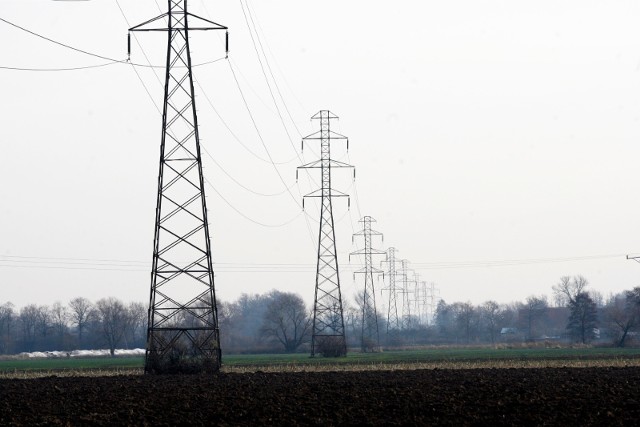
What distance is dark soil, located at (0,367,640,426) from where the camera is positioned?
25969 mm

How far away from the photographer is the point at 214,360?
Result: 160ft

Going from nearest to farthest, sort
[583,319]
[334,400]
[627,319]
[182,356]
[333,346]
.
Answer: [334,400], [182,356], [333,346], [627,319], [583,319]

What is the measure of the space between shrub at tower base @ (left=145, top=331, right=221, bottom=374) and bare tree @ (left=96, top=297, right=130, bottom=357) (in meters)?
114

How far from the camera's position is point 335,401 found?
3050 cm

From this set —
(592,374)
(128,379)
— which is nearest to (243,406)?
(128,379)

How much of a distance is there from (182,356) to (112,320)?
128 meters

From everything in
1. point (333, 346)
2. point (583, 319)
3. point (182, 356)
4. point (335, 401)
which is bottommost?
point (335, 401)

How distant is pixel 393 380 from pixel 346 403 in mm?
9741

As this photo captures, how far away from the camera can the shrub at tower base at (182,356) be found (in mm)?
47781

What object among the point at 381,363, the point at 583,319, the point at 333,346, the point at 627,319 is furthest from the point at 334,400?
the point at 583,319

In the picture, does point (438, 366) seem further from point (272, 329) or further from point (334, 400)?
point (272, 329)

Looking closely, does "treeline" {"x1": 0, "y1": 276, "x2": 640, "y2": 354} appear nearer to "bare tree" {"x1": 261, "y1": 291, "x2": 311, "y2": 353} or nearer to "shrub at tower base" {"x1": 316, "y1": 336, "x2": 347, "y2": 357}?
"bare tree" {"x1": 261, "y1": 291, "x2": 311, "y2": 353}

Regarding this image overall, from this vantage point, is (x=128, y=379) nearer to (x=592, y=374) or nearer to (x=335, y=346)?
(x=592, y=374)

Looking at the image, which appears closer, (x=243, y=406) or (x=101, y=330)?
(x=243, y=406)
